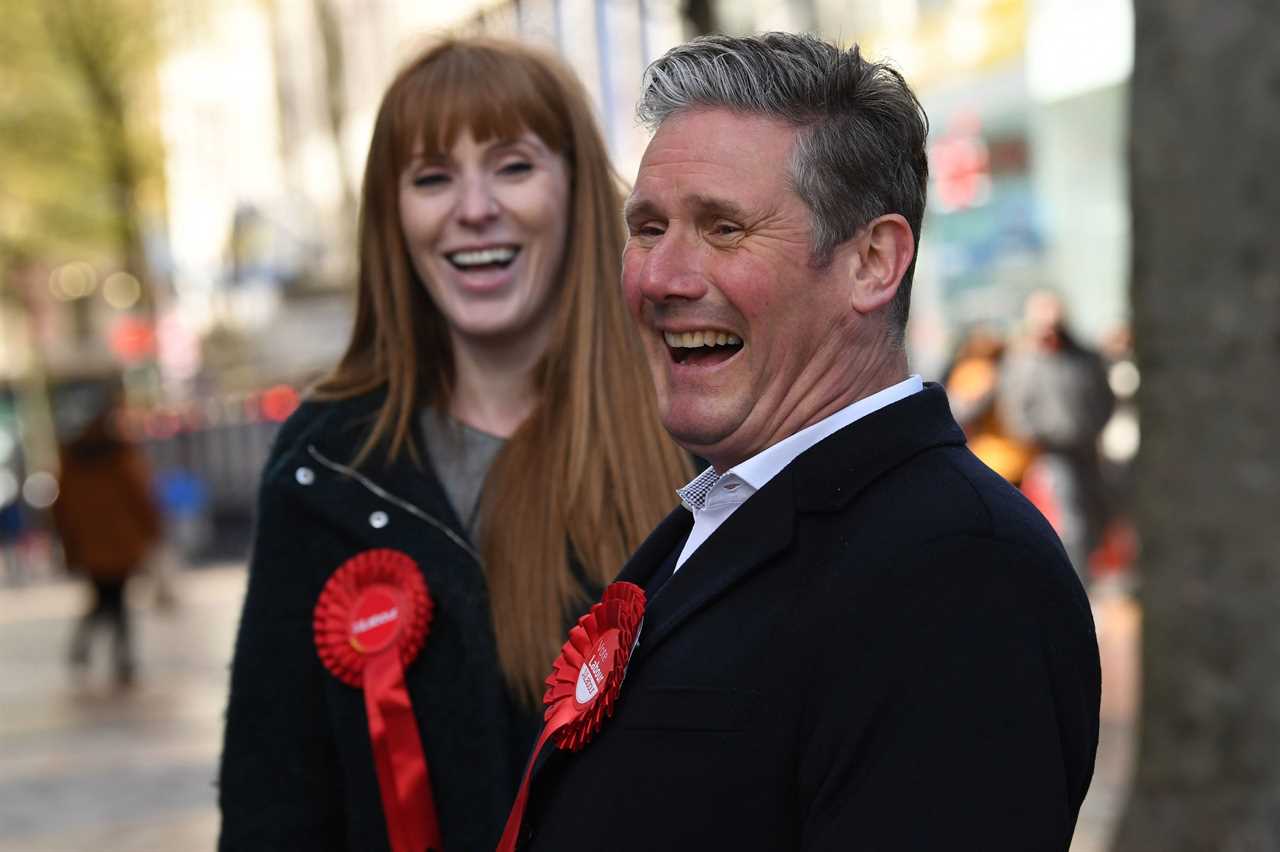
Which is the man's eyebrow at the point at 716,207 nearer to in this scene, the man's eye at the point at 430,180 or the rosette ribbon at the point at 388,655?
the rosette ribbon at the point at 388,655

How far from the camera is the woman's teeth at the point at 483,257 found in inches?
115

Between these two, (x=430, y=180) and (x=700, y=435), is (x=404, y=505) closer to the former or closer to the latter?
(x=430, y=180)

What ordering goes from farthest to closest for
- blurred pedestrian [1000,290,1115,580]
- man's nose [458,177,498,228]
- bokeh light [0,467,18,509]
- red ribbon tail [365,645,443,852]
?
1. bokeh light [0,467,18,509]
2. blurred pedestrian [1000,290,1115,580]
3. man's nose [458,177,498,228]
4. red ribbon tail [365,645,443,852]

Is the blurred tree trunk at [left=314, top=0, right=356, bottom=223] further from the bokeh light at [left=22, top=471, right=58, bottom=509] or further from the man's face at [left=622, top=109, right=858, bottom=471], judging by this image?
the man's face at [left=622, top=109, right=858, bottom=471]

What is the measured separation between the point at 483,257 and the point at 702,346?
1170 mm

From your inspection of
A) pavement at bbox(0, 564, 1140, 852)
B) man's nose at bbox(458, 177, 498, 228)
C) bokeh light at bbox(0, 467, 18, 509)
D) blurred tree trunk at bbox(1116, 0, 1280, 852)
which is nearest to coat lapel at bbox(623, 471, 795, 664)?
man's nose at bbox(458, 177, 498, 228)

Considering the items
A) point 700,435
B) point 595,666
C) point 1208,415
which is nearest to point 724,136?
point 700,435

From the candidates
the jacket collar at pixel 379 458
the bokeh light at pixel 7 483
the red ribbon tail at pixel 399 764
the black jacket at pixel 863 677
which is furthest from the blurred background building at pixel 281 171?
the red ribbon tail at pixel 399 764

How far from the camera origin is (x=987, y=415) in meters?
11.7

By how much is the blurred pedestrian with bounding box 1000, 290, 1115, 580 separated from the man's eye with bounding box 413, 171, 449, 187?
8.89 meters

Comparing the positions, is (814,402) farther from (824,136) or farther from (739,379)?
(824,136)

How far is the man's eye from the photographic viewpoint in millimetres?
2936

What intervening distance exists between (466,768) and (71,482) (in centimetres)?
1171

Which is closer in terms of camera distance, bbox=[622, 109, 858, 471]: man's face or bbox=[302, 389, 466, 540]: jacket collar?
bbox=[622, 109, 858, 471]: man's face
